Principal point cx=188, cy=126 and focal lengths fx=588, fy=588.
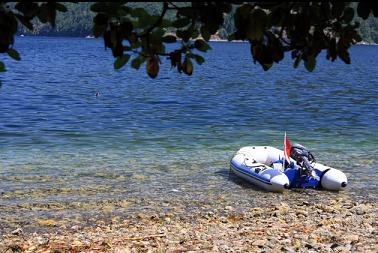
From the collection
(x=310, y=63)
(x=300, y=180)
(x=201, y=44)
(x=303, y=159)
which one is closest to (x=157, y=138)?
(x=303, y=159)

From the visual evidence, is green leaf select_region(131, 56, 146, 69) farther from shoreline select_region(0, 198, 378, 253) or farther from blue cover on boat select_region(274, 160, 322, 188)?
blue cover on boat select_region(274, 160, 322, 188)

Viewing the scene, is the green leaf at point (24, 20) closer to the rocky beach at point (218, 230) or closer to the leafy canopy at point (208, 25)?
the leafy canopy at point (208, 25)

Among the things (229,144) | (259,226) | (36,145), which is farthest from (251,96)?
(259,226)

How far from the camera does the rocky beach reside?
8.77m

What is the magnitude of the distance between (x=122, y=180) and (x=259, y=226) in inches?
195

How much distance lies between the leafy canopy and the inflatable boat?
10.6 metres

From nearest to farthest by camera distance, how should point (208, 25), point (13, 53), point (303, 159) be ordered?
point (208, 25), point (13, 53), point (303, 159)

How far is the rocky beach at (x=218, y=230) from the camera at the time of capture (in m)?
8.77

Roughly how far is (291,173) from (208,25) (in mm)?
11604

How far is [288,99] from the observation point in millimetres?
38000

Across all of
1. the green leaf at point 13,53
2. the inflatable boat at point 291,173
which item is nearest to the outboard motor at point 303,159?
the inflatable boat at point 291,173

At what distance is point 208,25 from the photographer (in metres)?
2.81

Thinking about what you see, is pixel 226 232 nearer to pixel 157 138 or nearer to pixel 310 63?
pixel 310 63

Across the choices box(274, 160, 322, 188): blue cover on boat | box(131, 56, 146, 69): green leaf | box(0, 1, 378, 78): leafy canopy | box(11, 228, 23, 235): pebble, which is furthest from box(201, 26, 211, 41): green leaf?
box(274, 160, 322, 188): blue cover on boat
